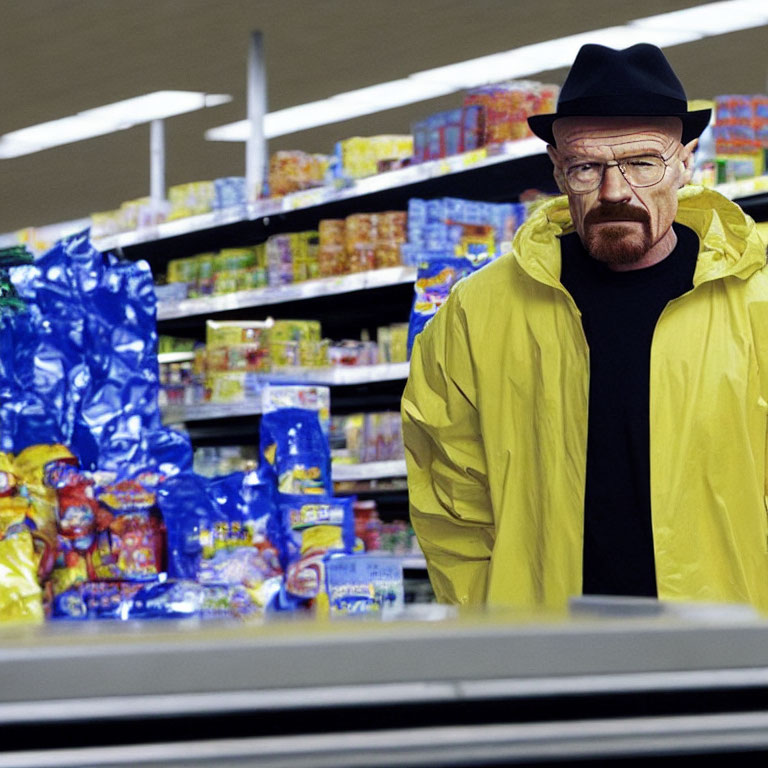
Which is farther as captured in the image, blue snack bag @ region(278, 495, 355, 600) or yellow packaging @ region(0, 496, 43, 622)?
blue snack bag @ region(278, 495, 355, 600)

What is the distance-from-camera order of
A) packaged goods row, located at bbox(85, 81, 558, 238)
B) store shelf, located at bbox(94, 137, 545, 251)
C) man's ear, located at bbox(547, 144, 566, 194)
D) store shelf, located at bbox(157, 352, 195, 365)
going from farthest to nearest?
1. store shelf, located at bbox(157, 352, 195, 365)
2. packaged goods row, located at bbox(85, 81, 558, 238)
3. store shelf, located at bbox(94, 137, 545, 251)
4. man's ear, located at bbox(547, 144, 566, 194)

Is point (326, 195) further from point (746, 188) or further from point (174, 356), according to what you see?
point (746, 188)

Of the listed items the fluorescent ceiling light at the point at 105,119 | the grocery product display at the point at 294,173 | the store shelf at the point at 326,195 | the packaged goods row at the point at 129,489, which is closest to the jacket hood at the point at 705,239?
the packaged goods row at the point at 129,489

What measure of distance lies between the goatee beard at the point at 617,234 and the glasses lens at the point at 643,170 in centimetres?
4

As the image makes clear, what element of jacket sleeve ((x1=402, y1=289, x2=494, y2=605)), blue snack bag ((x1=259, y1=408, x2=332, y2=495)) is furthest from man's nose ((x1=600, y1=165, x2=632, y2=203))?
blue snack bag ((x1=259, y1=408, x2=332, y2=495))

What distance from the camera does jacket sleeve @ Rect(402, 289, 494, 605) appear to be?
215 cm

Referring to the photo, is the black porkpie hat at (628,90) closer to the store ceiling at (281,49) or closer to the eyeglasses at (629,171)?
the eyeglasses at (629,171)

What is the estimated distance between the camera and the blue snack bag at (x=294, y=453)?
4324mm

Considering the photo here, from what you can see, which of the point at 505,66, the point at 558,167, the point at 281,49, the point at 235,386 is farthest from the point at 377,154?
the point at 505,66

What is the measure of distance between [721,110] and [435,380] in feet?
10.5

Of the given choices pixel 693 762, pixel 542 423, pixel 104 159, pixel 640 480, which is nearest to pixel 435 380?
pixel 542 423

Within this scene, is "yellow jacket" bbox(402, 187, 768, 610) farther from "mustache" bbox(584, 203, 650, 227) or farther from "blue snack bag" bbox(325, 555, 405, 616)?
"blue snack bag" bbox(325, 555, 405, 616)

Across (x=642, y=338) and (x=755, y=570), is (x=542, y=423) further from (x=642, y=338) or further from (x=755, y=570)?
(x=755, y=570)

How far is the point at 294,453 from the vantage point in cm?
435
